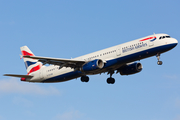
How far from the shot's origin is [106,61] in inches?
1740

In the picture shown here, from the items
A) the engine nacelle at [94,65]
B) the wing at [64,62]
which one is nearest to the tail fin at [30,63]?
the wing at [64,62]

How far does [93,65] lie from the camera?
144 ft

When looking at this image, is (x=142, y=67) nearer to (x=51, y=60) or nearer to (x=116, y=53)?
(x=116, y=53)

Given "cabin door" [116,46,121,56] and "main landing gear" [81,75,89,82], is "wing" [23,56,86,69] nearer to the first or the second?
"main landing gear" [81,75,89,82]

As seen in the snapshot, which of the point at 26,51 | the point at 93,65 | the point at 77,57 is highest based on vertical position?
the point at 26,51

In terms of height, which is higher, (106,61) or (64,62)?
(64,62)

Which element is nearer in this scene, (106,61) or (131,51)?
(131,51)

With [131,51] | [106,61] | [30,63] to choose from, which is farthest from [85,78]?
[30,63]

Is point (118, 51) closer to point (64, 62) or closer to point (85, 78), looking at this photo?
point (85, 78)

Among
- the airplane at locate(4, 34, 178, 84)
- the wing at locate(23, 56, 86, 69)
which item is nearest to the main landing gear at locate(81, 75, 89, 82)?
the airplane at locate(4, 34, 178, 84)

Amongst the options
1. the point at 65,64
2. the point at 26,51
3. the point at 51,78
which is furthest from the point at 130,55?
the point at 26,51

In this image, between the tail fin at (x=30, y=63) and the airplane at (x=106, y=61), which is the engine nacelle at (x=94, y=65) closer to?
the airplane at (x=106, y=61)

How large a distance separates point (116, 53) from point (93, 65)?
11.8ft

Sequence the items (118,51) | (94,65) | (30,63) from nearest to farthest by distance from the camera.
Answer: (118,51), (94,65), (30,63)
